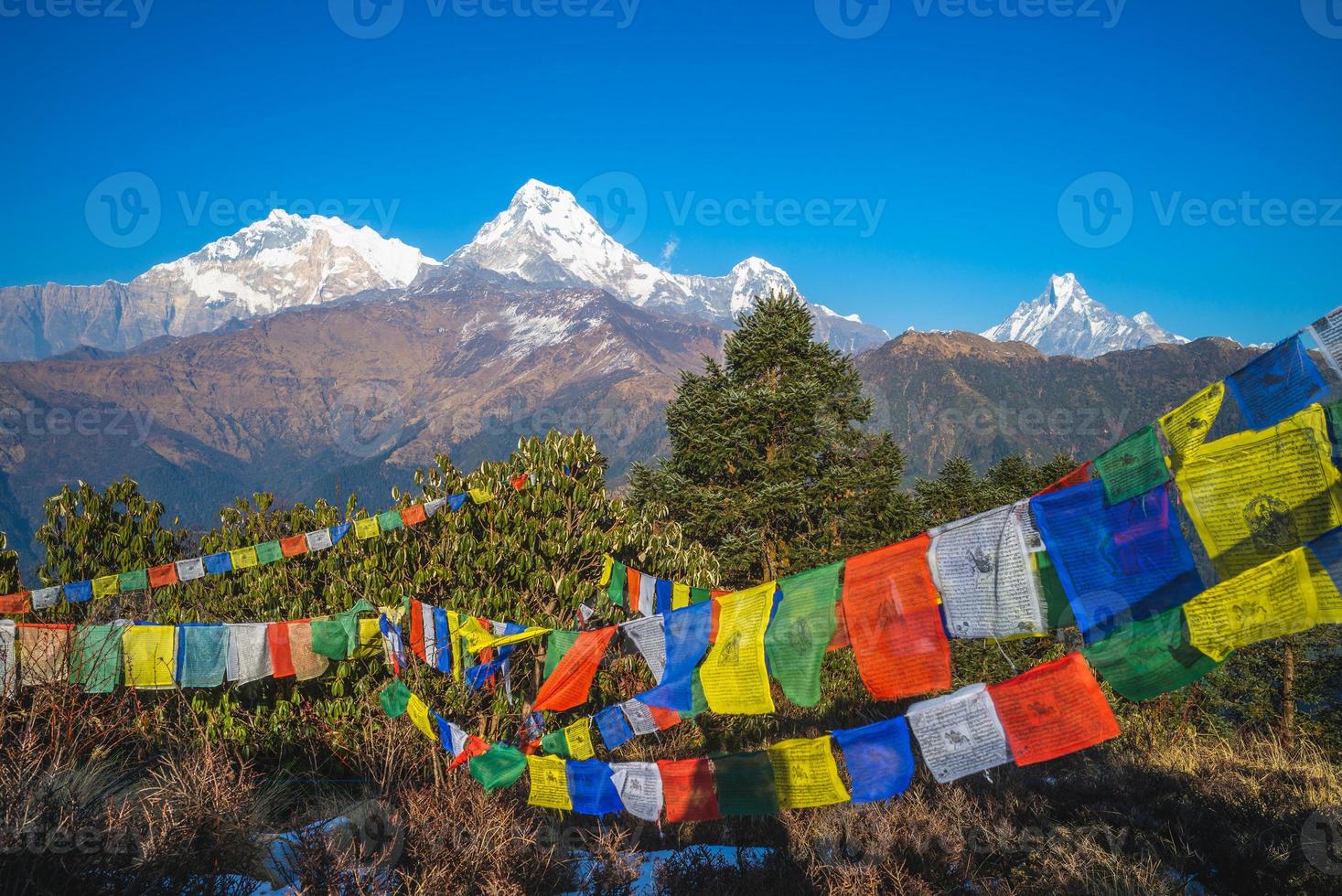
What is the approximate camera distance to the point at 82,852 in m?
5.02

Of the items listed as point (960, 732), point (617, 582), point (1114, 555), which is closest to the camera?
point (1114, 555)

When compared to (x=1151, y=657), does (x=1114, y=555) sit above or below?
above

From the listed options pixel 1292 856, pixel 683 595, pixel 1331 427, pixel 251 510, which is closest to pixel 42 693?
pixel 683 595

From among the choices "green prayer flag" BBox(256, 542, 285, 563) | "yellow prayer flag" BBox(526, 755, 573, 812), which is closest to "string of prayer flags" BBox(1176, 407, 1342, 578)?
"yellow prayer flag" BBox(526, 755, 573, 812)

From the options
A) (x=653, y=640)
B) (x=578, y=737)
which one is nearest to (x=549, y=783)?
(x=578, y=737)

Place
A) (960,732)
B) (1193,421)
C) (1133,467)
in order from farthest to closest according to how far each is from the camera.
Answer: (960,732) < (1133,467) < (1193,421)

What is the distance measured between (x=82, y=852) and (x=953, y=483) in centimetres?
3487

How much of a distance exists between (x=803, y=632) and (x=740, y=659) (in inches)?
25.4

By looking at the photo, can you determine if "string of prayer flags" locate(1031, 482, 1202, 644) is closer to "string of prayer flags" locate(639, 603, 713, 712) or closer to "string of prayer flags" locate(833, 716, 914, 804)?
"string of prayer flags" locate(833, 716, 914, 804)

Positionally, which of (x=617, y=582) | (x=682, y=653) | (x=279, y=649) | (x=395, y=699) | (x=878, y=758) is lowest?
(x=878, y=758)

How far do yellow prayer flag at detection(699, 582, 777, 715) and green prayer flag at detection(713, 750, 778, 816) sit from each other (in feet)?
1.22

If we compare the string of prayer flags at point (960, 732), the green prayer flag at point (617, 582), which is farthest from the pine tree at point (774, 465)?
the string of prayer flags at point (960, 732)

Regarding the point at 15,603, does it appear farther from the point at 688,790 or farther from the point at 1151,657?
the point at 1151,657

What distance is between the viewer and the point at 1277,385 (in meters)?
4.38
